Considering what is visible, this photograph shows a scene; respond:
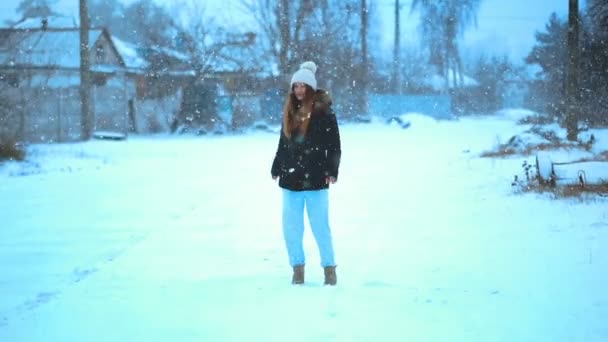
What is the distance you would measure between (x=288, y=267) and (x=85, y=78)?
2080 cm

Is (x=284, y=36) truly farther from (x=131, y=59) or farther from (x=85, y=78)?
(x=85, y=78)

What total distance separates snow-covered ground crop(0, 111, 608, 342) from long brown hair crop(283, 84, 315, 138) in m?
1.15

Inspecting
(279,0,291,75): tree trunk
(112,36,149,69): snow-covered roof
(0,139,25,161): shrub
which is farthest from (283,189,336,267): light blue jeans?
(279,0,291,75): tree trunk

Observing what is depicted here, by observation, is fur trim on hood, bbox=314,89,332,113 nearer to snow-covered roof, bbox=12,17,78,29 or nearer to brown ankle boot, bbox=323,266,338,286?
brown ankle boot, bbox=323,266,338,286

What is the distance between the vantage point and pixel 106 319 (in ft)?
13.7

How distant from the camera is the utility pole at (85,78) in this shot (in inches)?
960

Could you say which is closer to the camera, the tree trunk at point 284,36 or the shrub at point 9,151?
the shrub at point 9,151

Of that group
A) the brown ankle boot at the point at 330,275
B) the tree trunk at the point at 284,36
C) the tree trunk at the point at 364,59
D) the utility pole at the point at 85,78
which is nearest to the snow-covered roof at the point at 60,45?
the utility pole at the point at 85,78

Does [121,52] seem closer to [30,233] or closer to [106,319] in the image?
[30,233]

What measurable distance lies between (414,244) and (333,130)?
80.7 inches

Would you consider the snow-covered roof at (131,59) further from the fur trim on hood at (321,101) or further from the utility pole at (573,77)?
the fur trim on hood at (321,101)

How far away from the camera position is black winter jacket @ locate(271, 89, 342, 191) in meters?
4.82

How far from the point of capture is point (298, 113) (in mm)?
4848

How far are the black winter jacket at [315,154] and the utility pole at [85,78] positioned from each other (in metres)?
21.2
